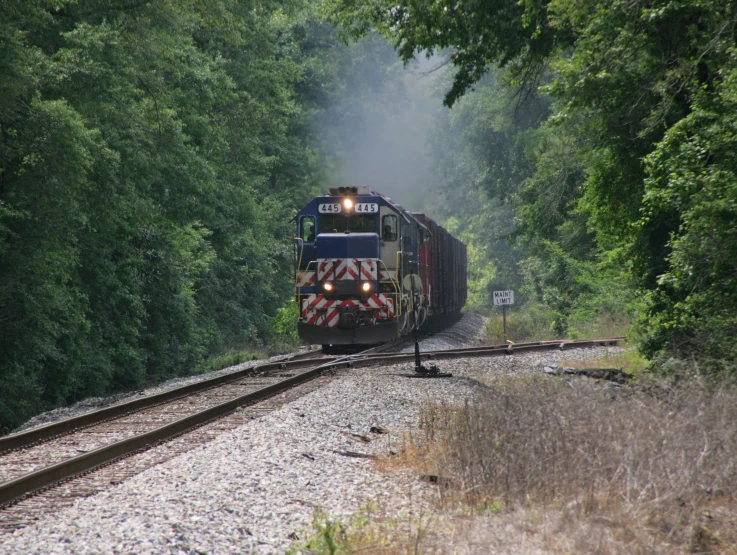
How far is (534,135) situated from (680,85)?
23967 millimetres

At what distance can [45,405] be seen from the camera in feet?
53.6

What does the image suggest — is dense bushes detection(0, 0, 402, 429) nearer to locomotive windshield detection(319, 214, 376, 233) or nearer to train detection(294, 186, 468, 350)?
train detection(294, 186, 468, 350)

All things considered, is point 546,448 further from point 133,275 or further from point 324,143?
point 324,143

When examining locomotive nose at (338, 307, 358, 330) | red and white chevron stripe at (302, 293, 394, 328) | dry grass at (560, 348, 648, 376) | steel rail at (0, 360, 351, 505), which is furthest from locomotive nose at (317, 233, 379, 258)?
steel rail at (0, 360, 351, 505)

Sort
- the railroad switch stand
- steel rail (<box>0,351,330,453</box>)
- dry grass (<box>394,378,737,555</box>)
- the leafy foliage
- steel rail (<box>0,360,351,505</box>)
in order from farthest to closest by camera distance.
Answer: the railroad switch stand
steel rail (<box>0,351,330,453</box>)
the leafy foliage
steel rail (<box>0,360,351,505</box>)
dry grass (<box>394,378,737,555</box>)

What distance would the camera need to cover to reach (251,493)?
616 centimetres

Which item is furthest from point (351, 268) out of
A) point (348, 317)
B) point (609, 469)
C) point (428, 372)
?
point (609, 469)

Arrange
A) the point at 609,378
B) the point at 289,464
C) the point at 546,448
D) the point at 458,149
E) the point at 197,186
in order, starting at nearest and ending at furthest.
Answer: the point at 546,448, the point at 289,464, the point at 609,378, the point at 197,186, the point at 458,149

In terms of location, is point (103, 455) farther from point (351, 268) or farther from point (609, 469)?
point (351, 268)

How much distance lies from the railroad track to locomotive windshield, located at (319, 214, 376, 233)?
4.94 meters

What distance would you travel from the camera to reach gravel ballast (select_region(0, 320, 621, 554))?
4996 millimetres

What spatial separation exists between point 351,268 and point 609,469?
519 inches

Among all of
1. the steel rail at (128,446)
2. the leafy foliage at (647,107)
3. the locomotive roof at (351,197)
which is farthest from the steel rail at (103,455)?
the locomotive roof at (351,197)

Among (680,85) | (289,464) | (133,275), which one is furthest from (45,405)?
(680,85)
